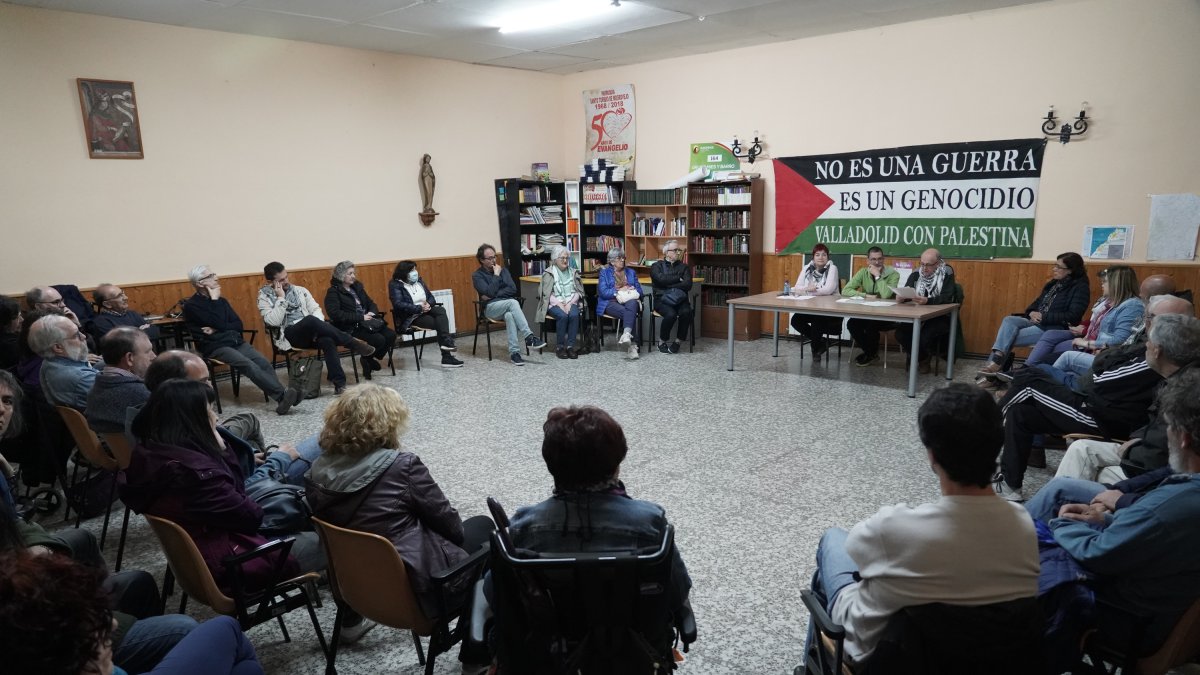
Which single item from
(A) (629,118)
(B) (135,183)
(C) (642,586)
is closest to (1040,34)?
(A) (629,118)

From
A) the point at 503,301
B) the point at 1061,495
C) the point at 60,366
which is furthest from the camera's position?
the point at 503,301

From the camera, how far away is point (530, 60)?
28.0 feet

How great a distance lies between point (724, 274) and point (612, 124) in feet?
8.33

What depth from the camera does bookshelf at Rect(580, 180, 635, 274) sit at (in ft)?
29.5

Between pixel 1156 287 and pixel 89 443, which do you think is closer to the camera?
pixel 89 443

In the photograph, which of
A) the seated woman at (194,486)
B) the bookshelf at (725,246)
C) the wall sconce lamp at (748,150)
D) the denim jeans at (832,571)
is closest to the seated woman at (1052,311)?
the bookshelf at (725,246)

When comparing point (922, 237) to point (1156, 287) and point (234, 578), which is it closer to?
point (1156, 287)

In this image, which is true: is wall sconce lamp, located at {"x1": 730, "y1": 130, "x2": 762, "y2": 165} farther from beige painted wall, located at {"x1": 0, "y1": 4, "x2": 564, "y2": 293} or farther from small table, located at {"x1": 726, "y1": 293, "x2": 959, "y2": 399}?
beige painted wall, located at {"x1": 0, "y1": 4, "x2": 564, "y2": 293}

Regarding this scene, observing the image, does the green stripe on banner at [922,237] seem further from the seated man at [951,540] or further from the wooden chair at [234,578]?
the wooden chair at [234,578]

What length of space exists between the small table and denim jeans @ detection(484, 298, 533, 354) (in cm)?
220

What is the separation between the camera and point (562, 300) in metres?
7.62

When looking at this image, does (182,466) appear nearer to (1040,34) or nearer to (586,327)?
(586,327)

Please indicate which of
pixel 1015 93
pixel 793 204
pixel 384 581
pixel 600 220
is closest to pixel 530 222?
pixel 600 220

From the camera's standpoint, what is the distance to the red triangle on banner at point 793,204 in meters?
7.85
